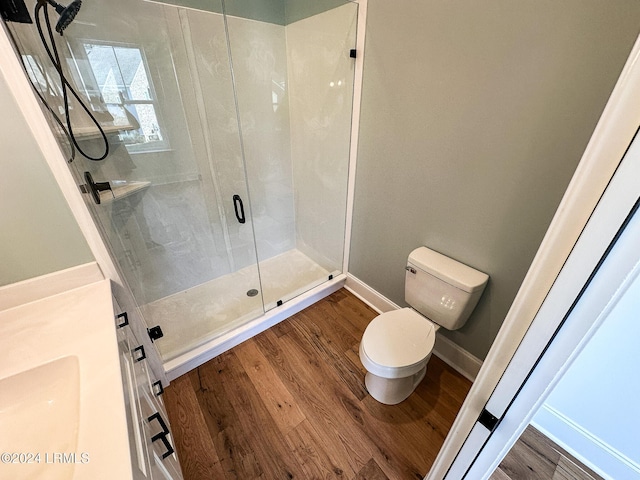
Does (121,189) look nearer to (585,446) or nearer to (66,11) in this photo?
(66,11)

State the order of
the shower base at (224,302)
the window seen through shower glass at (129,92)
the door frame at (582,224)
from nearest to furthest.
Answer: the door frame at (582,224) < the window seen through shower glass at (129,92) < the shower base at (224,302)

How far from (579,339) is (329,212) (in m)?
1.93

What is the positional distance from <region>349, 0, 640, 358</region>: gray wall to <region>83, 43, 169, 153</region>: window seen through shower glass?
141 centimetres

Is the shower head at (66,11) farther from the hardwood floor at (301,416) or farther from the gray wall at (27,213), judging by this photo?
the hardwood floor at (301,416)

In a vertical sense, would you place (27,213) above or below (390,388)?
above

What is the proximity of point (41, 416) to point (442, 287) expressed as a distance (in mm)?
1584

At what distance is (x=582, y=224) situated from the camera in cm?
37

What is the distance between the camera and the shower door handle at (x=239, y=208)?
220cm

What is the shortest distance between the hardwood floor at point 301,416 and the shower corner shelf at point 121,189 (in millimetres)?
1155

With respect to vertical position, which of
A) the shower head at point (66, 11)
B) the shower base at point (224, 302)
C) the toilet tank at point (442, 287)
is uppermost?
the shower head at point (66, 11)

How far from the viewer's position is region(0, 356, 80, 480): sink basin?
23.1 inches

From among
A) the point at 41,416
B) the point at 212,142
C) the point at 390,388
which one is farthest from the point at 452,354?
the point at 212,142

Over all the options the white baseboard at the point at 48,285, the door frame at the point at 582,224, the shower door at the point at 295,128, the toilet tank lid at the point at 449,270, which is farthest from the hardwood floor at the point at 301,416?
the door frame at the point at 582,224

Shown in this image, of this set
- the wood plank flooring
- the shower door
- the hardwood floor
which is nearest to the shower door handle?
the shower door
